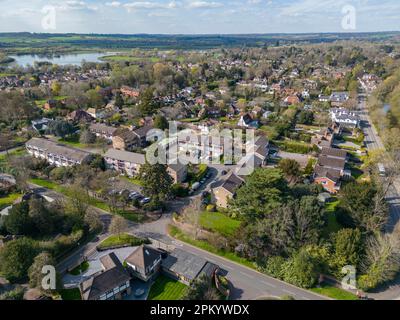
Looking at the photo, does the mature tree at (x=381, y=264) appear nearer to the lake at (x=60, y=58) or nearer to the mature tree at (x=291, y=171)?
the mature tree at (x=291, y=171)

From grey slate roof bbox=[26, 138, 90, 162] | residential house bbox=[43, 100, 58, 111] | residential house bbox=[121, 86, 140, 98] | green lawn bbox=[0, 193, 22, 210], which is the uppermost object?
residential house bbox=[121, 86, 140, 98]

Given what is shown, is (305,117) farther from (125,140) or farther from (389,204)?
(125,140)

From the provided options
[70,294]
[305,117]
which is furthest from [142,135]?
[305,117]

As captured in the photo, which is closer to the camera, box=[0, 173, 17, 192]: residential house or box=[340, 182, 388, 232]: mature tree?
box=[340, 182, 388, 232]: mature tree

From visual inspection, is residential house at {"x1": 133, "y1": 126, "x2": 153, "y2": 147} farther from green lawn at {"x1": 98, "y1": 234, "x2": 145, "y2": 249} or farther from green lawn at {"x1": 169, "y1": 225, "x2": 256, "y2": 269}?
green lawn at {"x1": 98, "y1": 234, "x2": 145, "y2": 249}

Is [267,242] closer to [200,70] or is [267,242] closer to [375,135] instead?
[375,135]

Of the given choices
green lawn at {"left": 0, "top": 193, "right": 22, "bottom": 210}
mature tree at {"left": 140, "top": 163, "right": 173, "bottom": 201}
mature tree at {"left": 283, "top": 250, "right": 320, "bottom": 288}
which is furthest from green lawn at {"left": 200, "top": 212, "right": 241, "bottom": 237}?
green lawn at {"left": 0, "top": 193, "right": 22, "bottom": 210}

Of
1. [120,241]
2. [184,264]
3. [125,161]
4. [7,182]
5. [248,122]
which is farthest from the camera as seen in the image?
[248,122]
